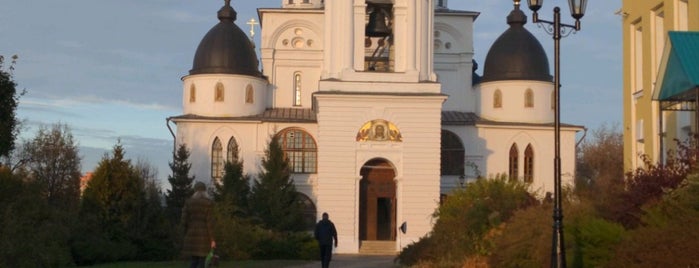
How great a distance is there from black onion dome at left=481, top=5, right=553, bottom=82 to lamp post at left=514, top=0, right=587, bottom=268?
3822 cm

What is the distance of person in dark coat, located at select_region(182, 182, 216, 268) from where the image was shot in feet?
60.7

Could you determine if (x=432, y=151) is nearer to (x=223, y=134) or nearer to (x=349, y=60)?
(x=349, y=60)

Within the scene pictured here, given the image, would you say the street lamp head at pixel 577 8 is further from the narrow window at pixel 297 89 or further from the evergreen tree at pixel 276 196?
the narrow window at pixel 297 89

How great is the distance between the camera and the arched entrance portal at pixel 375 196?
4706 centimetres

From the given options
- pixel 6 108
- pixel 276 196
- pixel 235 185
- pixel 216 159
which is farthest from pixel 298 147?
pixel 6 108

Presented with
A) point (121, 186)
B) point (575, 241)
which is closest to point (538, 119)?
point (121, 186)

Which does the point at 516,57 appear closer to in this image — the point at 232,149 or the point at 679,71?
the point at 232,149

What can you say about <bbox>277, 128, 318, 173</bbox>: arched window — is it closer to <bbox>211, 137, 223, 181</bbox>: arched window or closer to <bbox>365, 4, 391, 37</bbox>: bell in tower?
<bbox>211, 137, 223, 181</bbox>: arched window

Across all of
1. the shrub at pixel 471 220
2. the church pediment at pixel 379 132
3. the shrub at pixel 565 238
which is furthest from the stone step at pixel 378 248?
the shrub at pixel 565 238

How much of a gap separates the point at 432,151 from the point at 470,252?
1934 centimetres

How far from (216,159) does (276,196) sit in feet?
22.8

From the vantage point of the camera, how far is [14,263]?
2222 cm

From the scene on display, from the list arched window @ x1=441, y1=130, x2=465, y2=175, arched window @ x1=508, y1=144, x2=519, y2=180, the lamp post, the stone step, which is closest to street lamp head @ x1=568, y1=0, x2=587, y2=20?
the lamp post

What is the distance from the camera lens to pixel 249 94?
182 feet
